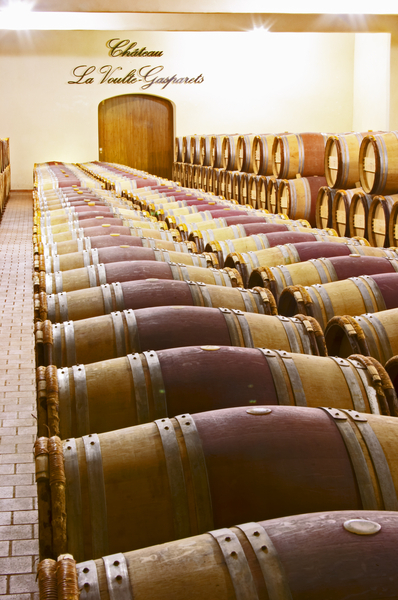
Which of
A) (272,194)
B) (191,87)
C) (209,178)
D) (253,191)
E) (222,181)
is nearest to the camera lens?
(272,194)

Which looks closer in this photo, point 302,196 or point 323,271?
point 323,271

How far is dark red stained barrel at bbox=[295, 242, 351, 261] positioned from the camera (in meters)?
4.61

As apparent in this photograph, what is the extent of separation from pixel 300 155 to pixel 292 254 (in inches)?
182

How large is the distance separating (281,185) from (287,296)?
5.50m

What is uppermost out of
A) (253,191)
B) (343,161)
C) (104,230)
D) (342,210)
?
(343,161)

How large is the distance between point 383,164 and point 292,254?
2.29 meters

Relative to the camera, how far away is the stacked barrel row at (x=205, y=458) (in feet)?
4.47

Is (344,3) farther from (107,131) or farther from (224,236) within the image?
(107,131)

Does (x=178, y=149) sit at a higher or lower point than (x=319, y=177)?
higher

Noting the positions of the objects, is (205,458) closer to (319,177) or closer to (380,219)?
(380,219)

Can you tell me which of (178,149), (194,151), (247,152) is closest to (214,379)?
(247,152)

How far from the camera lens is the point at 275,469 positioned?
5.84ft

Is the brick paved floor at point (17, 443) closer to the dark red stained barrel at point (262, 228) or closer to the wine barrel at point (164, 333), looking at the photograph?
the wine barrel at point (164, 333)

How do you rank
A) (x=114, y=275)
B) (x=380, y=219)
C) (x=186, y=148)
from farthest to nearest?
(x=186, y=148), (x=380, y=219), (x=114, y=275)
